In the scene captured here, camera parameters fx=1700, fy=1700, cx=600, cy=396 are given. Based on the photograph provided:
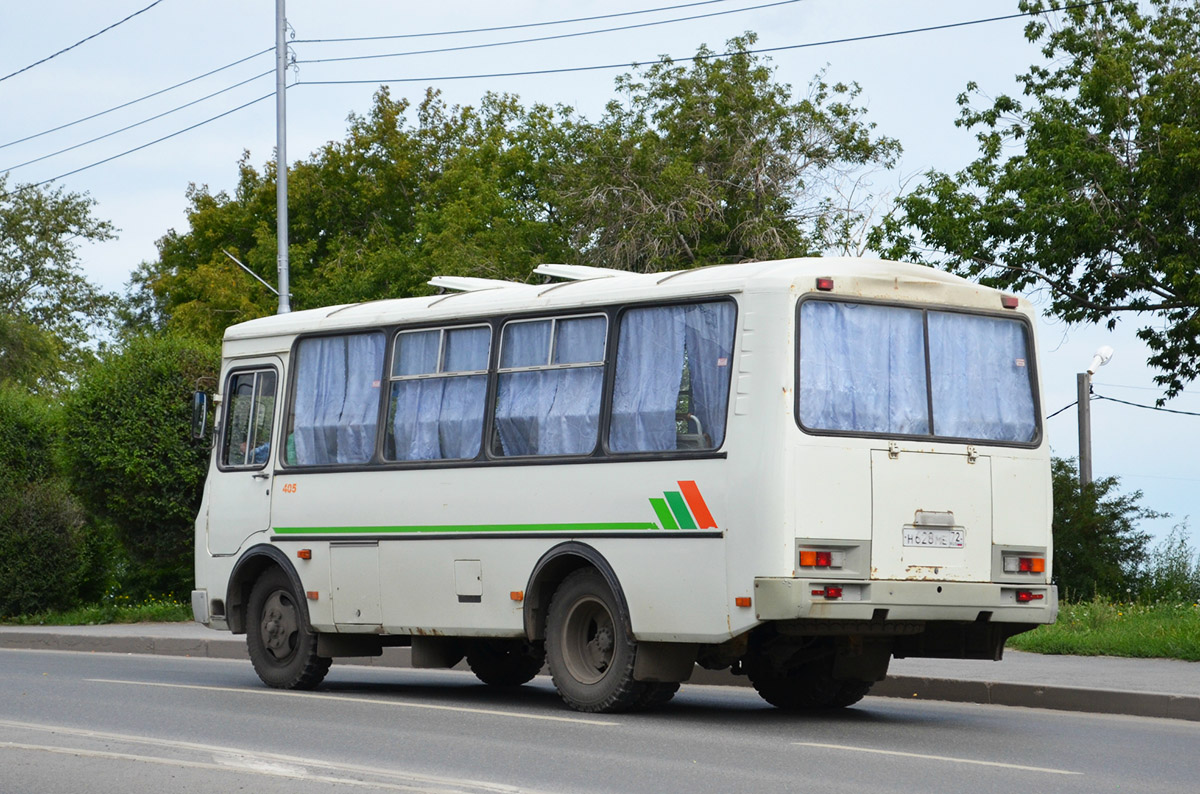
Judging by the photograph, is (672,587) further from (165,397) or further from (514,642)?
(165,397)

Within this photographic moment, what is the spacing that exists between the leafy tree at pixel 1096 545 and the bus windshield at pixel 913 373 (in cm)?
1066

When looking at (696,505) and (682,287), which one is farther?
(682,287)

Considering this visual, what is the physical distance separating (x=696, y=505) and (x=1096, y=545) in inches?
499

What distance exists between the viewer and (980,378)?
12.1m

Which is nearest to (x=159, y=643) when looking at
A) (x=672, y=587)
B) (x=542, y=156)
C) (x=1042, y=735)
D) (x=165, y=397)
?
(x=165, y=397)

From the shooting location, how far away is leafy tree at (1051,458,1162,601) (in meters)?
22.3

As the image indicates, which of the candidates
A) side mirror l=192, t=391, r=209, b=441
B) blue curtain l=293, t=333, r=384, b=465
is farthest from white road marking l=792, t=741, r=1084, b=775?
side mirror l=192, t=391, r=209, b=441

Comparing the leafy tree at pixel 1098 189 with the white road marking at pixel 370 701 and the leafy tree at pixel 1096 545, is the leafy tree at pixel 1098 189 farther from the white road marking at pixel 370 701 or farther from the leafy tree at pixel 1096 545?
the white road marking at pixel 370 701

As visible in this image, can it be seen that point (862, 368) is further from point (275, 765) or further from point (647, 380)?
point (275, 765)

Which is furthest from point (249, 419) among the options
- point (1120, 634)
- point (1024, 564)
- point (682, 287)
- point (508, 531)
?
point (1120, 634)

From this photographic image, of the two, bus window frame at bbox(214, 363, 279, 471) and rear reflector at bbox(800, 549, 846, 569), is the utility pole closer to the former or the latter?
bus window frame at bbox(214, 363, 279, 471)

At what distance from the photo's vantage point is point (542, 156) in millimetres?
52375

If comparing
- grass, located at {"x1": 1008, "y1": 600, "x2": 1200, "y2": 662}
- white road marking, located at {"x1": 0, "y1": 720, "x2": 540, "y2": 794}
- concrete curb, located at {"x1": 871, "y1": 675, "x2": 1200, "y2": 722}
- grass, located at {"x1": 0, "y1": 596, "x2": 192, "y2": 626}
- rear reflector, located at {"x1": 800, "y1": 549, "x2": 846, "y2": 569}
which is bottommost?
white road marking, located at {"x1": 0, "y1": 720, "x2": 540, "y2": 794}

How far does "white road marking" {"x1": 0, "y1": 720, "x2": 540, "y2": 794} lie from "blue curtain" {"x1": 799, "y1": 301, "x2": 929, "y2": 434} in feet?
12.7
